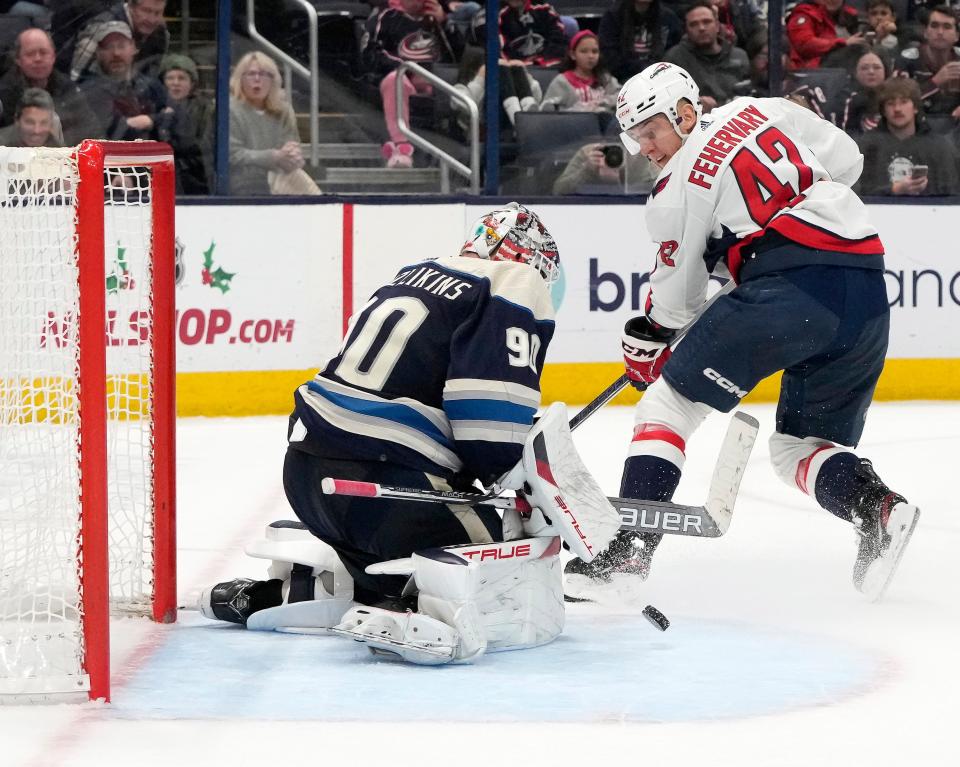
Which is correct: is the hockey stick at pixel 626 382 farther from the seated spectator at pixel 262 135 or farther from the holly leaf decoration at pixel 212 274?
the seated spectator at pixel 262 135

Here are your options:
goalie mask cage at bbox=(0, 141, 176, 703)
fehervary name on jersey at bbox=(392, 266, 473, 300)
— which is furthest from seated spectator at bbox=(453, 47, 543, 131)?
fehervary name on jersey at bbox=(392, 266, 473, 300)

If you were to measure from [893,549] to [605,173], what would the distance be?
3.13m

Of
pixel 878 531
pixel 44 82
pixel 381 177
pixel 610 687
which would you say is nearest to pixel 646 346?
pixel 878 531

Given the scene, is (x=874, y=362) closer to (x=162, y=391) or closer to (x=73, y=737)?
(x=162, y=391)

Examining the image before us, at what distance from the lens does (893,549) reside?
9.62 feet

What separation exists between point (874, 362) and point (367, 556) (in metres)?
1.14

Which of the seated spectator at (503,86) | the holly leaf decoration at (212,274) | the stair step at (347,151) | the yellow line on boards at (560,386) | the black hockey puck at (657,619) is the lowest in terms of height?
the yellow line on boards at (560,386)

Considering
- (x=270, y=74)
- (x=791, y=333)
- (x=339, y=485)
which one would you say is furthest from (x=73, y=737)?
(x=270, y=74)

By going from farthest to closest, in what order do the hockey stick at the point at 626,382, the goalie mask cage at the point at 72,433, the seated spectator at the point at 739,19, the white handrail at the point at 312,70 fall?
the seated spectator at the point at 739,19
the white handrail at the point at 312,70
the hockey stick at the point at 626,382
the goalie mask cage at the point at 72,433

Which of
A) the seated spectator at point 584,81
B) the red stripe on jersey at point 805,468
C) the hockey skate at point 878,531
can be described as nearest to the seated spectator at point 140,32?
the seated spectator at point 584,81

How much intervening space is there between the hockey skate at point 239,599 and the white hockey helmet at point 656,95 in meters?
1.12

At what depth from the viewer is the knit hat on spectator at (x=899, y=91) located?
6.26 meters

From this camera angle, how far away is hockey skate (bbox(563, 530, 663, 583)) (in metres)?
2.94

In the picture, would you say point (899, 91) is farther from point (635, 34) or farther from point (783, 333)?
point (783, 333)
